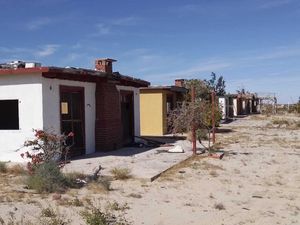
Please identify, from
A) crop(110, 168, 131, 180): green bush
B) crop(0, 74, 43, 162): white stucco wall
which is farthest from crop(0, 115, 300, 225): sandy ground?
crop(0, 74, 43, 162): white stucco wall

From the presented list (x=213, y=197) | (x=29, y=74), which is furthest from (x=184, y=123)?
(x=213, y=197)

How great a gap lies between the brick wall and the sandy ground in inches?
162

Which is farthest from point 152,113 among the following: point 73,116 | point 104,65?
point 73,116

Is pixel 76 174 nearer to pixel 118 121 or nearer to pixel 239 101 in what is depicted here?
pixel 118 121

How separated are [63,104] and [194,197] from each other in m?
7.44

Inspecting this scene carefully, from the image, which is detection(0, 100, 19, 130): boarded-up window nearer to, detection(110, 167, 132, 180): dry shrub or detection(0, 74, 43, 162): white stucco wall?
detection(0, 74, 43, 162): white stucco wall

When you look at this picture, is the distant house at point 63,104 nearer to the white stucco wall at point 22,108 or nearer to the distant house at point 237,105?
the white stucco wall at point 22,108

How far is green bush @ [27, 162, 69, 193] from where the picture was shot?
1048 centimetres

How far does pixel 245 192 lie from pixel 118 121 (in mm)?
9415

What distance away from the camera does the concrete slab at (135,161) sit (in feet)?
44.5

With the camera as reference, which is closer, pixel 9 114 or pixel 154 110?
pixel 9 114

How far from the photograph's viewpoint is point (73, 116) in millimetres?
17219

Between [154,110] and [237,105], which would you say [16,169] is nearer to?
[154,110]

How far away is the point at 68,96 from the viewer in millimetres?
16875
